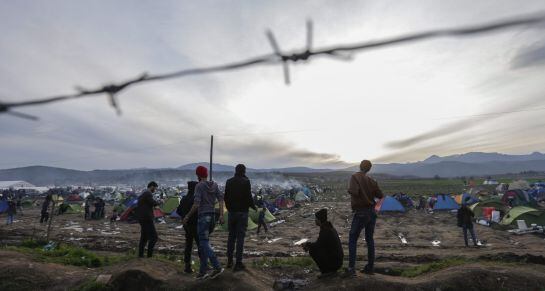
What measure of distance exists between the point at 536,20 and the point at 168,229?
19.1 meters

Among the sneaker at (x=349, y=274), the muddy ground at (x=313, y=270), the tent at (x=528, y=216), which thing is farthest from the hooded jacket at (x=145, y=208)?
the tent at (x=528, y=216)

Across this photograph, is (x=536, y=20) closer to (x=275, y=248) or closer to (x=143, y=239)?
(x=143, y=239)

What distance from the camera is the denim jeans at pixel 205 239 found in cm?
573

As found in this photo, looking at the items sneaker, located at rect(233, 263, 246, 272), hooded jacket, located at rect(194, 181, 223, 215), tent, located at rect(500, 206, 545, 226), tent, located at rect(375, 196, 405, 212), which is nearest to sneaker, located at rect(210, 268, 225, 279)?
sneaker, located at rect(233, 263, 246, 272)

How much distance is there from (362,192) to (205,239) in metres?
2.90

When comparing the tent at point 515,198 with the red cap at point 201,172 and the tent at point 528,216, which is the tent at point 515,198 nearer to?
the tent at point 528,216

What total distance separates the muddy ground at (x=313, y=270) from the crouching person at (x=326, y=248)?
30cm

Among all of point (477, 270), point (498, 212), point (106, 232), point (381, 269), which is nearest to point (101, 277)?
point (381, 269)

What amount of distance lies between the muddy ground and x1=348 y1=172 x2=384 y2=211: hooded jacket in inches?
48.2

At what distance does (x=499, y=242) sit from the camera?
13.3 m

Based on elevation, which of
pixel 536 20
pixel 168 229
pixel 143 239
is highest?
pixel 536 20

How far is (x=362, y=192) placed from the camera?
5.73m

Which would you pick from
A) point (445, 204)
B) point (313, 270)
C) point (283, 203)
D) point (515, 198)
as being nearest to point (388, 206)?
point (445, 204)

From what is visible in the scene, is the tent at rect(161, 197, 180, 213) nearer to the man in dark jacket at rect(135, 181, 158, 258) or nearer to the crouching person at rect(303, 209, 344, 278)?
the man in dark jacket at rect(135, 181, 158, 258)
